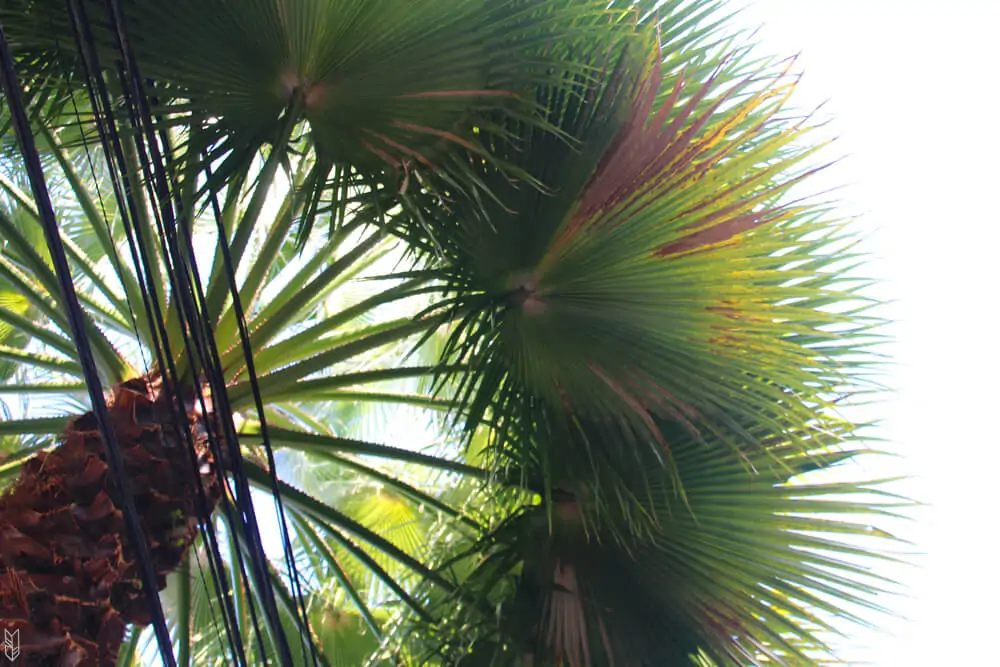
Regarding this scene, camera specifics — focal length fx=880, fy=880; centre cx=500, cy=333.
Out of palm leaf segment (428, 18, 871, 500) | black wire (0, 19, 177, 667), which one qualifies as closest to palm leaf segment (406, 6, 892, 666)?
palm leaf segment (428, 18, 871, 500)

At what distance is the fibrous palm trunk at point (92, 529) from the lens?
72.9 inches

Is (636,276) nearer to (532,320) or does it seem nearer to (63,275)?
(532,320)

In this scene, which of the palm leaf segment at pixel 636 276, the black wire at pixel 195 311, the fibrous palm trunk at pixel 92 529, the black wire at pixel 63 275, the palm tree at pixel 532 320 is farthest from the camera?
the palm leaf segment at pixel 636 276

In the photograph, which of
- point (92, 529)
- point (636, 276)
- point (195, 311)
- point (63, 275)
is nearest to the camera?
point (63, 275)

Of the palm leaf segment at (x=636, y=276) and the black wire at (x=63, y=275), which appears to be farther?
the palm leaf segment at (x=636, y=276)

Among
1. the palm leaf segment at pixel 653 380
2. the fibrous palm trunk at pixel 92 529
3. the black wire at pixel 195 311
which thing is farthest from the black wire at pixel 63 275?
the palm leaf segment at pixel 653 380

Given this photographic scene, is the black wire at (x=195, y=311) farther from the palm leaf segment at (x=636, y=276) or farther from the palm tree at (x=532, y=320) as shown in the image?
the palm leaf segment at (x=636, y=276)

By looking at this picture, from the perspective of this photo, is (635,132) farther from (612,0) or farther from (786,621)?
(786,621)

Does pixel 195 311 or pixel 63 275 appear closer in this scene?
pixel 63 275

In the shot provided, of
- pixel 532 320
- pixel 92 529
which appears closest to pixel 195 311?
pixel 92 529

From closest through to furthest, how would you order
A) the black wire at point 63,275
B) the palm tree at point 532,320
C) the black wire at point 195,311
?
the black wire at point 63,275 → the black wire at point 195,311 → the palm tree at point 532,320

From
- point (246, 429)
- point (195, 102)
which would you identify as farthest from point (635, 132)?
point (246, 429)

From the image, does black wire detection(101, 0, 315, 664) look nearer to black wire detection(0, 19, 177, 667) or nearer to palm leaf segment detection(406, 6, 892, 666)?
black wire detection(0, 19, 177, 667)

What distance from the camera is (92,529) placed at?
6.74 ft
